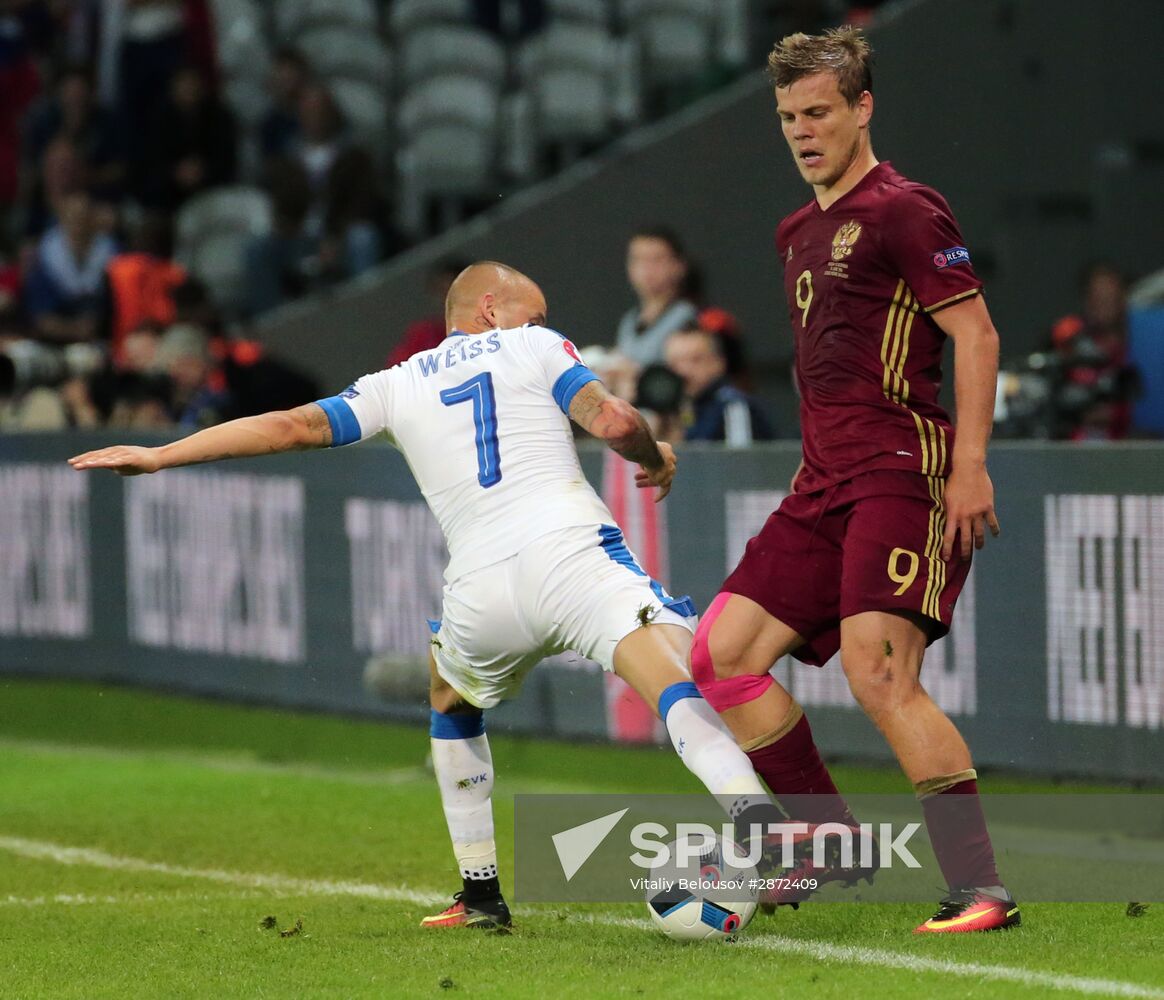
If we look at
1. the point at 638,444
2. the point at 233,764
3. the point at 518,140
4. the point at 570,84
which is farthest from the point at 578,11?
the point at 638,444

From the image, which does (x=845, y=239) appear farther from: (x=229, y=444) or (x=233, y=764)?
(x=233, y=764)

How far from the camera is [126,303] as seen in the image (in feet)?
45.9

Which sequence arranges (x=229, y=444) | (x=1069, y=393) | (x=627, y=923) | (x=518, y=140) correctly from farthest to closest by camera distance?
(x=518, y=140) < (x=1069, y=393) < (x=627, y=923) < (x=229, y=444)

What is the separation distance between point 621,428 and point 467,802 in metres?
1.24

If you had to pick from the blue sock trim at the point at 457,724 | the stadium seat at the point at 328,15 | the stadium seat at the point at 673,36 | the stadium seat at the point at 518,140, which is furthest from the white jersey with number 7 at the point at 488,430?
the stadium seat at the point at 328,15

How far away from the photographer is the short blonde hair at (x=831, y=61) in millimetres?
5414

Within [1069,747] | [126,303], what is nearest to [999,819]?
[1069,747]

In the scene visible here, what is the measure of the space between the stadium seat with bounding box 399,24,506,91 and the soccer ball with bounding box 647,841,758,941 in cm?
1143

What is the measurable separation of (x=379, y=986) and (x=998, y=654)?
357cm

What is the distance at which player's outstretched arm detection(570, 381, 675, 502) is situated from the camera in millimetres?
5191

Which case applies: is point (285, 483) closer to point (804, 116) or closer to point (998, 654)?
point (998, 654)

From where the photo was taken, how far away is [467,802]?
5.76 metres

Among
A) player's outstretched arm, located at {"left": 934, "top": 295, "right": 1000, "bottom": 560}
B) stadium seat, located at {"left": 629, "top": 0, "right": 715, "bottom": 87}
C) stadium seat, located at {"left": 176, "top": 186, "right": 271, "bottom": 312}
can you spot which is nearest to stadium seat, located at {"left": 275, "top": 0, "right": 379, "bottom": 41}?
stadium seat, located at {"left": 176, "top": 186, "right": 271, "bottom": 312}

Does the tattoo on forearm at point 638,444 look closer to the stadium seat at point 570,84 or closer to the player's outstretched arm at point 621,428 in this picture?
the player's outstretched arm at point 621,428
